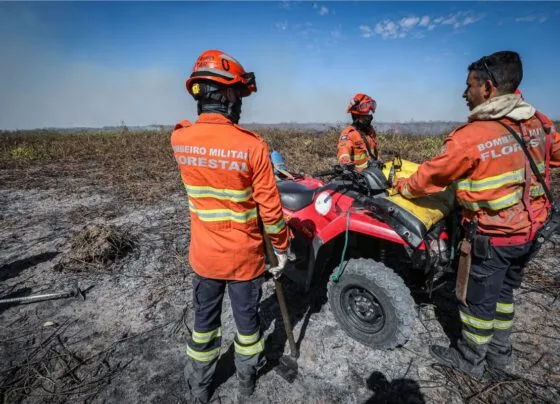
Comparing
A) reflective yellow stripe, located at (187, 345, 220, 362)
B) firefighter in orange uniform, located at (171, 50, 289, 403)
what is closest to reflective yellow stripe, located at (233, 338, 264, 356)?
firefighter in orange uniform, located at (171, 50, 289, 403)

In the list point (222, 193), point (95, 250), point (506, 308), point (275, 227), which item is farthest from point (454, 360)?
point (95, 250)

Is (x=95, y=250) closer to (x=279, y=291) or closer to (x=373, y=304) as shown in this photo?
(x=279, y=291)

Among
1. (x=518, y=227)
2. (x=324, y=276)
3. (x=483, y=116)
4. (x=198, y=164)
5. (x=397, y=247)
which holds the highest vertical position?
(x=483, y=116)

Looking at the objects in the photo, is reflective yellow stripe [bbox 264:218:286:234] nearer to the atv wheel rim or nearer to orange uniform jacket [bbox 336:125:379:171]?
the atv wheel rim

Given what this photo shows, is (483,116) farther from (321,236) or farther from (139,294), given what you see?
(139,294)

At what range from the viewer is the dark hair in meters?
1.88

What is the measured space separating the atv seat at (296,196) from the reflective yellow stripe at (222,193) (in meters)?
1.33

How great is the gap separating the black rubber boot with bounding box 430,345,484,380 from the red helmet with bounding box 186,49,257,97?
2786 mm

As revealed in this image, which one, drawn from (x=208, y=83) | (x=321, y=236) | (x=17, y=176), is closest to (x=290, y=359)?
(x=321, y=236)

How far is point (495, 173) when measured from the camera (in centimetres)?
191

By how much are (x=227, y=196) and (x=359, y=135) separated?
3.36m

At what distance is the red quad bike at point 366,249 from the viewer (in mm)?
2305

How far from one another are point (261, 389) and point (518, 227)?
2.30 meters

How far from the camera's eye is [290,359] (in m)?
2.53
